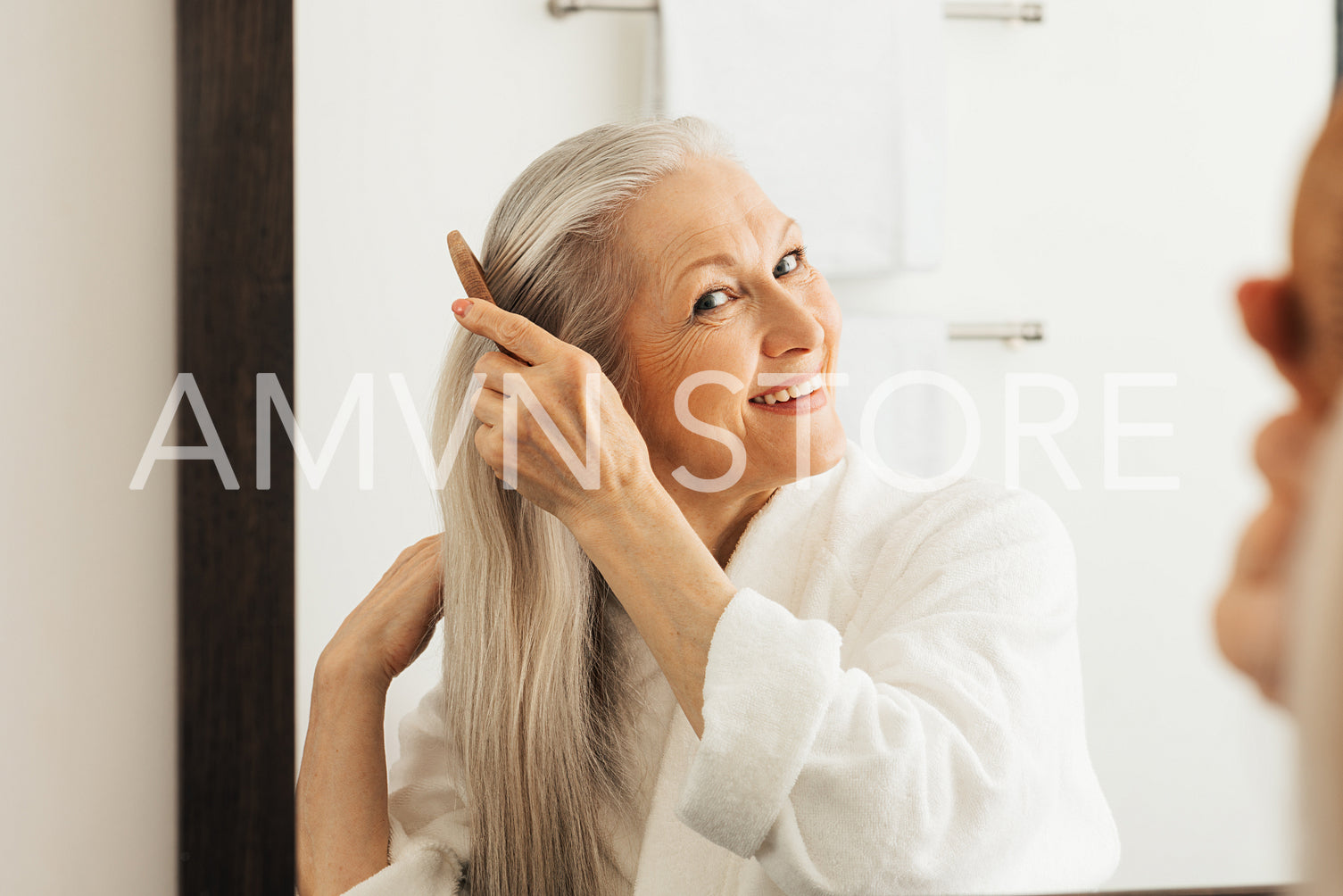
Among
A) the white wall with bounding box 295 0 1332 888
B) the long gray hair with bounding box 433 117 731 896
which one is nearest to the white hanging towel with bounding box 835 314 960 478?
the white wall with bounding box 295 0 1332 888

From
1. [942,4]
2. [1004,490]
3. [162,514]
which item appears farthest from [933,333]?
[162,514]

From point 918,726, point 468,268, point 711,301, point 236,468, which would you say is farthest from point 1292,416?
point 236,468

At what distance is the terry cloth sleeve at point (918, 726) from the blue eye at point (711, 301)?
0.63 feet

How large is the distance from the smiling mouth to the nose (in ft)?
0.07

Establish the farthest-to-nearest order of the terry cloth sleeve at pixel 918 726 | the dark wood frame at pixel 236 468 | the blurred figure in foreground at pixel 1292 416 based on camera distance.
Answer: the dark wood frame at pixel 236 468 → the terry cloth sleeve at pixel 918 726 → the blurred figure in foreground at pixel 1292 416

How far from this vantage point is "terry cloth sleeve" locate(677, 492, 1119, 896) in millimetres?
453

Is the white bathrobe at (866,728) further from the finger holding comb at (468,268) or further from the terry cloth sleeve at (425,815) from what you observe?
the finger holding comb at (468,268)

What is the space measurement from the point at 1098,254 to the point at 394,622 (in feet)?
1.80

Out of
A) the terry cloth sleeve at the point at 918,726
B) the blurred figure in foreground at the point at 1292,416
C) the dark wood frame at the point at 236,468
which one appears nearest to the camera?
the blurred figure in foreground at the point at 1292,416

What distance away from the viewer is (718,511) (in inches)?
25.0

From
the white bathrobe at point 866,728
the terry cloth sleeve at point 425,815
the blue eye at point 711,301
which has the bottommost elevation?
the terry cloth sleeve at point 425,815

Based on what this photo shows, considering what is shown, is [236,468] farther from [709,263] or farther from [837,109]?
[837,109]

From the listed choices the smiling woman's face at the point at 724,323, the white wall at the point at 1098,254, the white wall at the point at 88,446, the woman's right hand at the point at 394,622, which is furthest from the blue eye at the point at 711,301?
the white wall at the point at 88,446

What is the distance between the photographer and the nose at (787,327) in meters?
0.59
